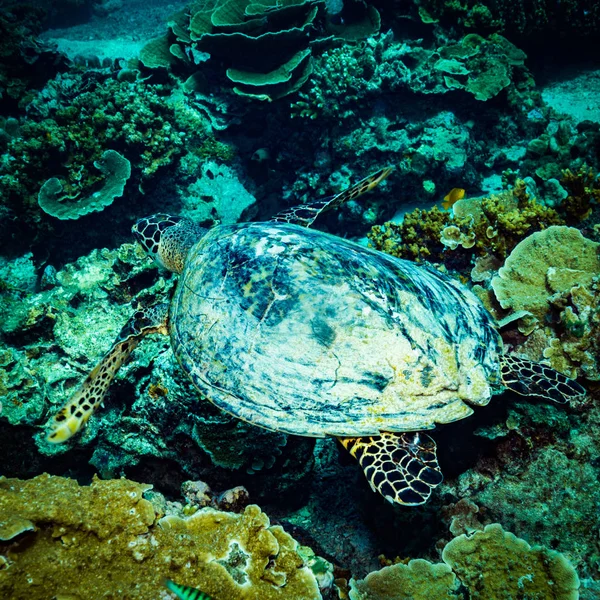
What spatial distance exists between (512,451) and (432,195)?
473cm

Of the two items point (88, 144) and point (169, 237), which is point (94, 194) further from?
point (169, 237)

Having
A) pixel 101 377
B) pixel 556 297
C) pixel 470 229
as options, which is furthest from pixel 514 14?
pixel 101 377

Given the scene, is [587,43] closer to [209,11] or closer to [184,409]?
[209,11]

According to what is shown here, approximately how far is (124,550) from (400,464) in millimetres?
1630

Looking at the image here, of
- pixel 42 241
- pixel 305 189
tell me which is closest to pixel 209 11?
pixel 305 189

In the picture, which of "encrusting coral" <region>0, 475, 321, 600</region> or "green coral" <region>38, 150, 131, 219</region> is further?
"green coral" <region>38, 150, 131, 219</region>

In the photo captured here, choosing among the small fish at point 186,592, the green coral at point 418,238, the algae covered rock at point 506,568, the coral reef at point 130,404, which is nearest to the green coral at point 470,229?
the green coral at point 418,238

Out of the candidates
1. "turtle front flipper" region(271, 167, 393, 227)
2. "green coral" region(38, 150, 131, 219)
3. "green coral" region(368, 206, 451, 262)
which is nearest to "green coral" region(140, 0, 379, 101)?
"green coral" region(38, 150, 131, 219)

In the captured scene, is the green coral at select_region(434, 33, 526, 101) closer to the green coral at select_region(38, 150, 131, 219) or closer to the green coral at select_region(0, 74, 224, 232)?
the green coral at select_region(0, 74, 224, 232)

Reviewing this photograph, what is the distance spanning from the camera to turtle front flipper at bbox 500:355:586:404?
2416mm

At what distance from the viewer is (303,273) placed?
2.55 metres

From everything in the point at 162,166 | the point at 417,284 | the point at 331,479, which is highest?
the point at 417,284

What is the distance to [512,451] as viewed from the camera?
100.0 inches

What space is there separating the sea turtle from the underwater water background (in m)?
0.06
